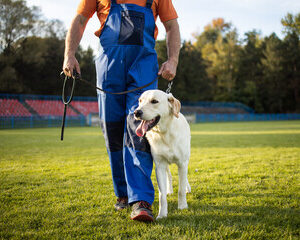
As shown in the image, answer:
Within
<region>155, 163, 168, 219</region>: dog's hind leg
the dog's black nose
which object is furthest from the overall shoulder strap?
<region>155, 163, 168, 219</region>: dog's hind leg

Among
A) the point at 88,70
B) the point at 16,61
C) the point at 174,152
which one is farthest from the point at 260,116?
the point at 174,152

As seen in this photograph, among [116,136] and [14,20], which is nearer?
[116,136]

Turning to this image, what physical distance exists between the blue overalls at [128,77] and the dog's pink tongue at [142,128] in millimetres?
68

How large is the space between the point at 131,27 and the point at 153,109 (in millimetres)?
957

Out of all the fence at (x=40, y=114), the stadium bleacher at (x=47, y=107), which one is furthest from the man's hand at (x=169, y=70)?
the stadium bleacher at (x=47, y=107)

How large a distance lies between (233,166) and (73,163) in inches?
148

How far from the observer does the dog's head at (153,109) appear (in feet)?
9.52

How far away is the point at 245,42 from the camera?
58719mm

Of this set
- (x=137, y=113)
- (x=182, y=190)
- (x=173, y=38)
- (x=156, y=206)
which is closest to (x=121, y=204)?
(x=156, y=206)

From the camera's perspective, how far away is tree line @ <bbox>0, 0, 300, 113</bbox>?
34.0 metres

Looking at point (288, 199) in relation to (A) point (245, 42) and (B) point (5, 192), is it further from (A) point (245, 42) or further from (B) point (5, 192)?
(A) point (245, 42)

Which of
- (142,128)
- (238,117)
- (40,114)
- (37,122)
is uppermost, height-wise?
(142,128)

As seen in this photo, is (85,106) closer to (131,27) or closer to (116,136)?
(116,136)

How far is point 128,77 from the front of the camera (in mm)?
3059
